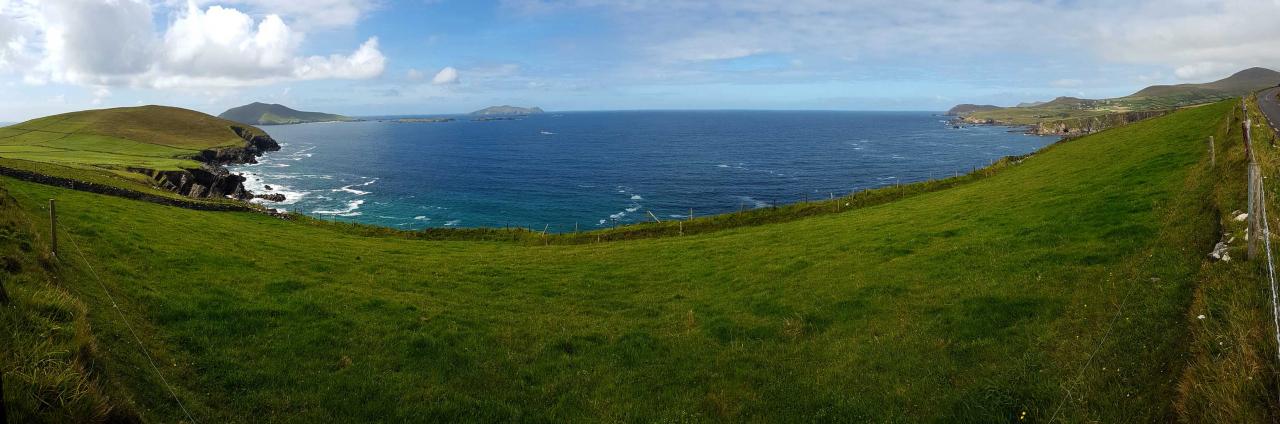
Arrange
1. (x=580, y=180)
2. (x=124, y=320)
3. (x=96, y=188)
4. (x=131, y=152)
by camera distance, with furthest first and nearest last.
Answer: (x=580, y=180)
(x=131, y=152)
(x=96, y=188)
(x=124, y=320)

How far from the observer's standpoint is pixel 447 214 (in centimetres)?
9394

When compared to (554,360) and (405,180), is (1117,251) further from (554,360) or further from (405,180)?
(405,180)

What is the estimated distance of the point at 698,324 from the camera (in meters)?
19.0

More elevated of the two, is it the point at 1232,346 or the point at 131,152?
the point at 131,152

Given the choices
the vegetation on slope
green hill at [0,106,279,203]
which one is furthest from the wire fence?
green hill at [0,106,279,203]

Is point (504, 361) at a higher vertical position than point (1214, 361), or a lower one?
lower

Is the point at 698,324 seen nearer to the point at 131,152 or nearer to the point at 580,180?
the point at 580,180

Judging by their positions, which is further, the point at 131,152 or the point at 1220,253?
the point at 131,152

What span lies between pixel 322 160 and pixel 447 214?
113200 millimetres

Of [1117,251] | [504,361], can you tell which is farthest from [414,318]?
[1117,251]

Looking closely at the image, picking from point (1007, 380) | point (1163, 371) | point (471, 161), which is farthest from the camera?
point (471, 161)

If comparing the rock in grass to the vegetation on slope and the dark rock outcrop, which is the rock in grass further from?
the dark rock outcrop

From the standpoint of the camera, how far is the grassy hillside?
11.4 m

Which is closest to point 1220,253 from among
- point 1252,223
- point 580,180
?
point 1252,223
